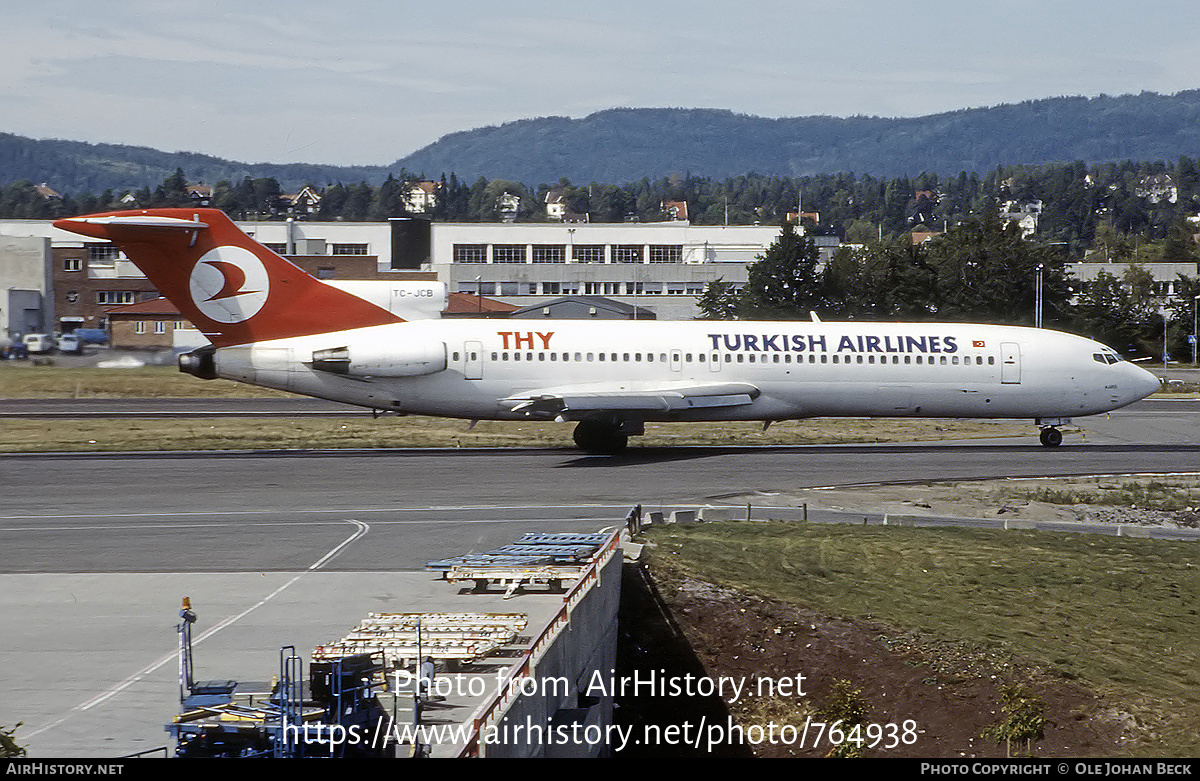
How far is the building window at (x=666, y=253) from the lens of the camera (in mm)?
122938

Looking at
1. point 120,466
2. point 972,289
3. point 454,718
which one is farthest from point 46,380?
point 972,289

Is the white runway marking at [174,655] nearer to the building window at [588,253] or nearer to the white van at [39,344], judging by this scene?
the white van at [39,344]

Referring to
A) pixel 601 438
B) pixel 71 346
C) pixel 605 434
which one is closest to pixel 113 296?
pixel 71 346

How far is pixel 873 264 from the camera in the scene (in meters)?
108

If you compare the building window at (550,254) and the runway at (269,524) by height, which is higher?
the building window at (550,254)

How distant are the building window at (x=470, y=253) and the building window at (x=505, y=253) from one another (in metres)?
0.97

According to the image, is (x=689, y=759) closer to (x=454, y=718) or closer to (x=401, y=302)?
(x=454, y=718)

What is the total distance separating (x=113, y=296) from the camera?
101m

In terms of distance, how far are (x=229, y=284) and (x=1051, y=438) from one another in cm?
2825

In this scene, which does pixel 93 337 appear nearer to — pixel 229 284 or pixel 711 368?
pixel 229 284

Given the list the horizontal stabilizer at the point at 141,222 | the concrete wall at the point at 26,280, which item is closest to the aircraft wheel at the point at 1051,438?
the horizontal stabilizer at the point at 141,222

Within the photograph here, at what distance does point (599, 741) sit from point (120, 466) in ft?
82.3

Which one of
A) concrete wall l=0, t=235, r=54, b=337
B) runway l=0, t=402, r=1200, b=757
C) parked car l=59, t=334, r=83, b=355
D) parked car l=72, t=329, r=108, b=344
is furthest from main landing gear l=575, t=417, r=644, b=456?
concrete wall l=0, t=235, r=54, b=337

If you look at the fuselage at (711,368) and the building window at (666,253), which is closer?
the fuselage at (711,368)
